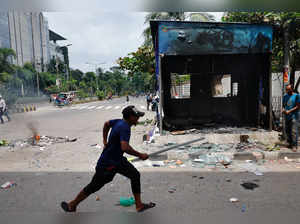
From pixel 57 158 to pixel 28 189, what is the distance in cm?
205

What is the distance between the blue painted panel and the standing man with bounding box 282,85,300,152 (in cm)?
201

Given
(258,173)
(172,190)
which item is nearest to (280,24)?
(258,173)

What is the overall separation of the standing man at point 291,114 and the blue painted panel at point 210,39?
2.01 metres

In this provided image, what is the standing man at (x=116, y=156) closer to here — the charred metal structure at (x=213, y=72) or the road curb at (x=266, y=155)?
the road curb at (x=266, y=155)

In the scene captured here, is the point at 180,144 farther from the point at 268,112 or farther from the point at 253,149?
the point at 268,112

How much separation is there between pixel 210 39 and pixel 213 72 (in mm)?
2188

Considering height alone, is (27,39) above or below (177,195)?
above

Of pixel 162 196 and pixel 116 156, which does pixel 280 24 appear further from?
pixel 116 156

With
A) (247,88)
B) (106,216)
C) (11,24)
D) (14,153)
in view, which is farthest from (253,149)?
(11,24)

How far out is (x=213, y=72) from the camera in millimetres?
8953

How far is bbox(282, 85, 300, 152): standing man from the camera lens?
544 centimetres

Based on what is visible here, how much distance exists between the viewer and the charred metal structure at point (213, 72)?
273 inches

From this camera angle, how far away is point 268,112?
724cm

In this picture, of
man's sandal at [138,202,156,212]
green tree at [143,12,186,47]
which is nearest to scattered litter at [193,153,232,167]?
man's sandal at [138,202,156,212]
